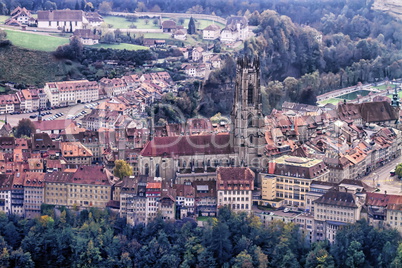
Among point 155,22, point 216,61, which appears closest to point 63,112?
point 216,61

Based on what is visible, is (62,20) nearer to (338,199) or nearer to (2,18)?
(2,18)

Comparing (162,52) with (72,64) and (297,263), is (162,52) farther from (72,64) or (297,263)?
(297,263)

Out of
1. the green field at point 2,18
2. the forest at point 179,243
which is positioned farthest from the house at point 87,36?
the forest at point 179,243

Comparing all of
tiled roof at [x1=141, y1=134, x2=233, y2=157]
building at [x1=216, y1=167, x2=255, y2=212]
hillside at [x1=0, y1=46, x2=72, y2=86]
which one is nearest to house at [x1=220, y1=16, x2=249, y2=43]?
hillside at [x1=0, y1=46, x2=72, y2=86]

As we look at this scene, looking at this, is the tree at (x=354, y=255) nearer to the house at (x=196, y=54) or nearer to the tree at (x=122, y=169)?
the tree at (x=122, y=169)

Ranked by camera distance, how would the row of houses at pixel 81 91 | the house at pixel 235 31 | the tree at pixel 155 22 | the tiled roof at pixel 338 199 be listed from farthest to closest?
the tree at pixel 155 22 → the house at pixel 235 31 → the row of houses at pixel 81 91 → the tiled roof at pixel 338 199

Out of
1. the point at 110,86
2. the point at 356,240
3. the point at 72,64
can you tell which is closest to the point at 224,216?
the point at 356,240

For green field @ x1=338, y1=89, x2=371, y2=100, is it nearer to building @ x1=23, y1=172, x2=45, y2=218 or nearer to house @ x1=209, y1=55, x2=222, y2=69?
house @ x1=209, y1=55, x2=222, y2=69

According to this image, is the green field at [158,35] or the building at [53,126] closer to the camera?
the building at [53,126]
